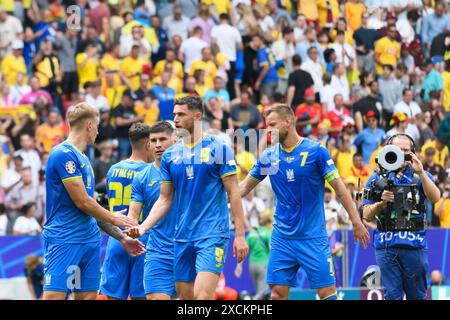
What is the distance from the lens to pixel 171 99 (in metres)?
22.1

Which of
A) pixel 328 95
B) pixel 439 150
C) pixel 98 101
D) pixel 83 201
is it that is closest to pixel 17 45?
pixel 98 101

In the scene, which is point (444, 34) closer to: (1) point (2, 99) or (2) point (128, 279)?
(1) point (2, 99)

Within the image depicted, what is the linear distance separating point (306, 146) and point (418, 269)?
6.25ft

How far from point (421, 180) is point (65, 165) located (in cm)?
406

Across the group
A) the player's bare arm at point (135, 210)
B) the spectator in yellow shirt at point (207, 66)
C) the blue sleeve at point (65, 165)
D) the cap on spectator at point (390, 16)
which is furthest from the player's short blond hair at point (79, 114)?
the cap on spectator at point (390, 16)

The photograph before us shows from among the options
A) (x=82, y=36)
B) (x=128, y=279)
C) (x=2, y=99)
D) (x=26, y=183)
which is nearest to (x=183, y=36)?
(x=82, y=36)

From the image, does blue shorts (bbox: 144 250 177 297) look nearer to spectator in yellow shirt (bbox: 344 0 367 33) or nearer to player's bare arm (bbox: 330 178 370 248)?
player's bare arm (bbox: 330 178 370 248)

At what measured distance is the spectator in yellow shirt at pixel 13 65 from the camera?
2241cm

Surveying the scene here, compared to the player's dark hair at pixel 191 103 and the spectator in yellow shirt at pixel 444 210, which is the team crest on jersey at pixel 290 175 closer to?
the player's dark hair at pixel 191 103

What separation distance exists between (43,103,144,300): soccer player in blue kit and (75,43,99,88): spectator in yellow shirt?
11.4m

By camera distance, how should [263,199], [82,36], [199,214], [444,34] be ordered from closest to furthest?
1. [199,214]
2. [263,199]
3. [82,36]
4. [444,34]

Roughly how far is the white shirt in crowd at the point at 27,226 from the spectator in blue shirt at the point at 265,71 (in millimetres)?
6921

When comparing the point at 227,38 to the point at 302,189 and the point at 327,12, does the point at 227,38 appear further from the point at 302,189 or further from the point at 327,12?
the point at 302,189

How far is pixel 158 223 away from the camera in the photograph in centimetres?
1275
